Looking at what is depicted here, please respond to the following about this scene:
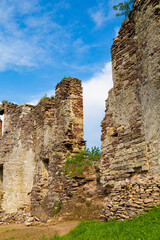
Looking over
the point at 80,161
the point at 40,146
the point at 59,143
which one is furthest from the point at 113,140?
the point at 40,146

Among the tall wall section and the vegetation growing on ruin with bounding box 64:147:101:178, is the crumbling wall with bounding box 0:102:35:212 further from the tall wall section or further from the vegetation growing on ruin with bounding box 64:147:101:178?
the tall wall section

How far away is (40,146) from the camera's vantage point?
485 inches

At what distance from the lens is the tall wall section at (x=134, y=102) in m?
6.11

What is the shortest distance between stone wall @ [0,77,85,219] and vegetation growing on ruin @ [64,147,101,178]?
331 millimetres

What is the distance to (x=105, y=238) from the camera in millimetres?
4383

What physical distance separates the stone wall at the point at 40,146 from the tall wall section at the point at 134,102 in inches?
111

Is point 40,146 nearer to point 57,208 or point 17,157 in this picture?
point 17,157

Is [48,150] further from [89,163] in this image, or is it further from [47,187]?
[89,163]

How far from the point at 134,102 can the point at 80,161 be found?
3935 millimetres

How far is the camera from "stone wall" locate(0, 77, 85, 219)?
10.4 meters

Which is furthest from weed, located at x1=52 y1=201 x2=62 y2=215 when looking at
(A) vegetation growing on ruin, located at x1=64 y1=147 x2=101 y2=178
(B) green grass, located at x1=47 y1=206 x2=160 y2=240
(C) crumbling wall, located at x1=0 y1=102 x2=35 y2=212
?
(B) green grass, located at x1=47 y1=206 x2=160 y2=240

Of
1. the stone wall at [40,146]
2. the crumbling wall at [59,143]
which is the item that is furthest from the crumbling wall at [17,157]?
the crumbling wall at [59,143]

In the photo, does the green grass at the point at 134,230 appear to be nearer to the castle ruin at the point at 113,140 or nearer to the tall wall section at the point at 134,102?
the castle ruin at the point at 113,140

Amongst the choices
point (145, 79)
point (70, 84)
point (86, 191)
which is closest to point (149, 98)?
point (145, 79)
